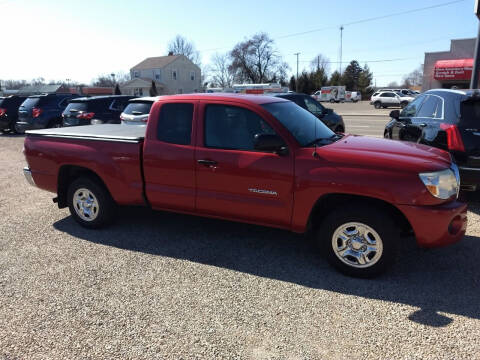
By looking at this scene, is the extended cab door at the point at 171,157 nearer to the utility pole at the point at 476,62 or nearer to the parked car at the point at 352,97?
the utility pole at the point at 476,62

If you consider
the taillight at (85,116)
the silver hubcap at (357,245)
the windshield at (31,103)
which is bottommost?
the silver hubcap at (357,245)

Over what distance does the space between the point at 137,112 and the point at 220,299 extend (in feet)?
25.8

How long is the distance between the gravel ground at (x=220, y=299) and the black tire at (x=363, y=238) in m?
0.12

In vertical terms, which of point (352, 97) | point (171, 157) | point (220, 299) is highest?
point (352, 97)

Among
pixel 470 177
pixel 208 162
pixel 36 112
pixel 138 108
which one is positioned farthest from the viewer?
pixel 36 112

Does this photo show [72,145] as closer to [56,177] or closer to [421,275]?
[56,177]

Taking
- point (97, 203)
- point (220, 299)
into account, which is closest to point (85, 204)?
point (97, 203)

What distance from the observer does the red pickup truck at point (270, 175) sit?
3404 mm

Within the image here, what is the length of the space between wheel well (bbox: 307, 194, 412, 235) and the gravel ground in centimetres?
50

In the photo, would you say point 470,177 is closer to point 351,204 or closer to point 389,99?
point 351,204

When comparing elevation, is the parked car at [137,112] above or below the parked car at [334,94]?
below

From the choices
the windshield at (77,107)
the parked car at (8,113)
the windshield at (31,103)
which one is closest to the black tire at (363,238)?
the windshield at (77,107)

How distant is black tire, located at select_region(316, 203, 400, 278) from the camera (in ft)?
11.4

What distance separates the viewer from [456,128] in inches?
200
